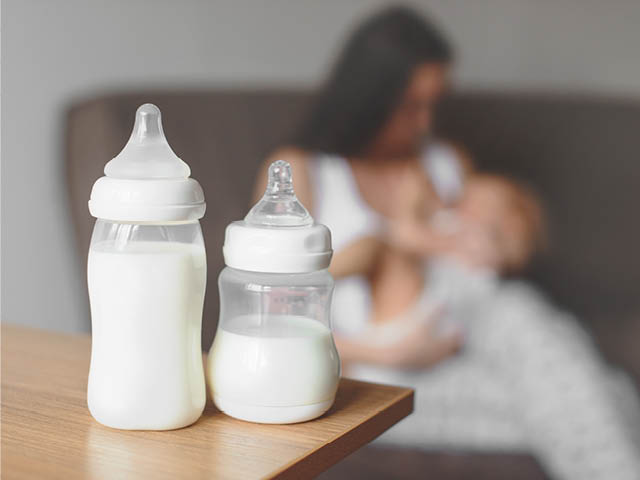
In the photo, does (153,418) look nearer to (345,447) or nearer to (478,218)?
(345,447)

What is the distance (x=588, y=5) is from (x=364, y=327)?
4.18 feet

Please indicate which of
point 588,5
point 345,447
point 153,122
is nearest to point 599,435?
point 345,447

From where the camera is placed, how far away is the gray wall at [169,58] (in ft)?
4.91

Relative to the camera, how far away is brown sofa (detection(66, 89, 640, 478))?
1.62 metres

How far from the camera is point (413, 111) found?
172 centimetres

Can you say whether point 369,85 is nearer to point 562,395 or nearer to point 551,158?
point 551,158

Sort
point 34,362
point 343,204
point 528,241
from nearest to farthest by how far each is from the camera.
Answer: point 34,362, point 343,204, point 528,241

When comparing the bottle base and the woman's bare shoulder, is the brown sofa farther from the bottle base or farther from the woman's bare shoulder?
the bottle base

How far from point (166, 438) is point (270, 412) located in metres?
0.07

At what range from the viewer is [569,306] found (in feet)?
6.04

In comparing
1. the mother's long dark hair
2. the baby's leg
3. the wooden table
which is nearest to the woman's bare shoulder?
the mother's long dark hair

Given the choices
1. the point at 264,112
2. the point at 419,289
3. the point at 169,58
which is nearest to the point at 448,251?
the point at 419,289

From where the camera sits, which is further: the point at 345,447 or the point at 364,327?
the point at 364,327

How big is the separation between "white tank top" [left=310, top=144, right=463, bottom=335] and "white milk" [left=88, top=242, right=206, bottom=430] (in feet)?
2.99
